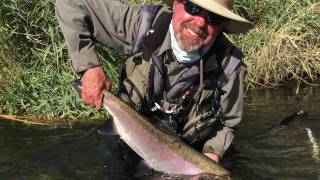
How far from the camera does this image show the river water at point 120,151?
198 inches

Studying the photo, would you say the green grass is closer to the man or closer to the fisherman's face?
the man

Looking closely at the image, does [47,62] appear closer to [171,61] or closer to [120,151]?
[120,151]

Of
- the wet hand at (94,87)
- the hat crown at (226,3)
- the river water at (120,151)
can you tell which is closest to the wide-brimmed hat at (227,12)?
the hat crown at (226,3)

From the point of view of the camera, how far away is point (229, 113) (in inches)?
191

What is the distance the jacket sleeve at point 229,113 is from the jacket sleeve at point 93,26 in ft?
2.84

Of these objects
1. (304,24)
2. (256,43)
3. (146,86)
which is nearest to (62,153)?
(146,86)

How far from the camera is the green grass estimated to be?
6.56 metres

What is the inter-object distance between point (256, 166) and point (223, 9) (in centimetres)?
159

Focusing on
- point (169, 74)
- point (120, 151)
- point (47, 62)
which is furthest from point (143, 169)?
point (47, 62)

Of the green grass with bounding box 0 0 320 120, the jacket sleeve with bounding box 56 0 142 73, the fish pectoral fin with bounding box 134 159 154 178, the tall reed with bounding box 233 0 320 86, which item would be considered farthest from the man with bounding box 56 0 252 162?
the tall reed with bounding box 233 0 320 86

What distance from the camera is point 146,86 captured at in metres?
4.78

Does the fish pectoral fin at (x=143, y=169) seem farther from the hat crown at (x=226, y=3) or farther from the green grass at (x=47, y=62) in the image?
the green grass at (x=47, y=62)

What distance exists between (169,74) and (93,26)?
709 millimetres

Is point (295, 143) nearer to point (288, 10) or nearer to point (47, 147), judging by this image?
point (47, 147)
